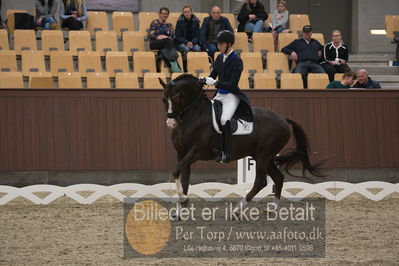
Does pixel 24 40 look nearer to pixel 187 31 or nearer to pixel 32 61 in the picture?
pixel 32 61

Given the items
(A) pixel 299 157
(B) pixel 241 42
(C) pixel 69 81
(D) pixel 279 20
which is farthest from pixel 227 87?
(D) pixel 279 20

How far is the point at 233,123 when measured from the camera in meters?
7.17

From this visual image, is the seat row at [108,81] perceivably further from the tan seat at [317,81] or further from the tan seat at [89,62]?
the tan seat at [89,62]

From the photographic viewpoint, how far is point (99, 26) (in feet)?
44.1

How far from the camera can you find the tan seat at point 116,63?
1121 cm

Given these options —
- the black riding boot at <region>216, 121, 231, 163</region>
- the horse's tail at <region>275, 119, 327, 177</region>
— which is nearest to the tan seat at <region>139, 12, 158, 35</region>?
the horse's tail at <region>275, 119, 327, 177</region>

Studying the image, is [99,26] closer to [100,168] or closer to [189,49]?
[189,49]

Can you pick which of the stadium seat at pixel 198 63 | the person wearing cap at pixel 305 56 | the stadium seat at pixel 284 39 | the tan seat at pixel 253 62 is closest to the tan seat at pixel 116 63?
the stadium seat at pixel 198 63

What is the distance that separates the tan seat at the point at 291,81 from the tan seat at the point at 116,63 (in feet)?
8.32

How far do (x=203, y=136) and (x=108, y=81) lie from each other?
3.81 m

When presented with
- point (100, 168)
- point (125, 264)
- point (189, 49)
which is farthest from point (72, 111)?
point (125, 264)

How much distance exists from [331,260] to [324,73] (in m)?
6.82

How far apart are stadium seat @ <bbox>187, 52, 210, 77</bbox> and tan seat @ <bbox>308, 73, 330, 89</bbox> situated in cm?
167

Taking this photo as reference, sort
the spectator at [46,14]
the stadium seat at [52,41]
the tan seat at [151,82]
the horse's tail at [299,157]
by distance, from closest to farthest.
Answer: the horse's tail at [299,157] → the tan seat at [151,82] → the stadium seat at [52,41] → the spectator at [46,14]
